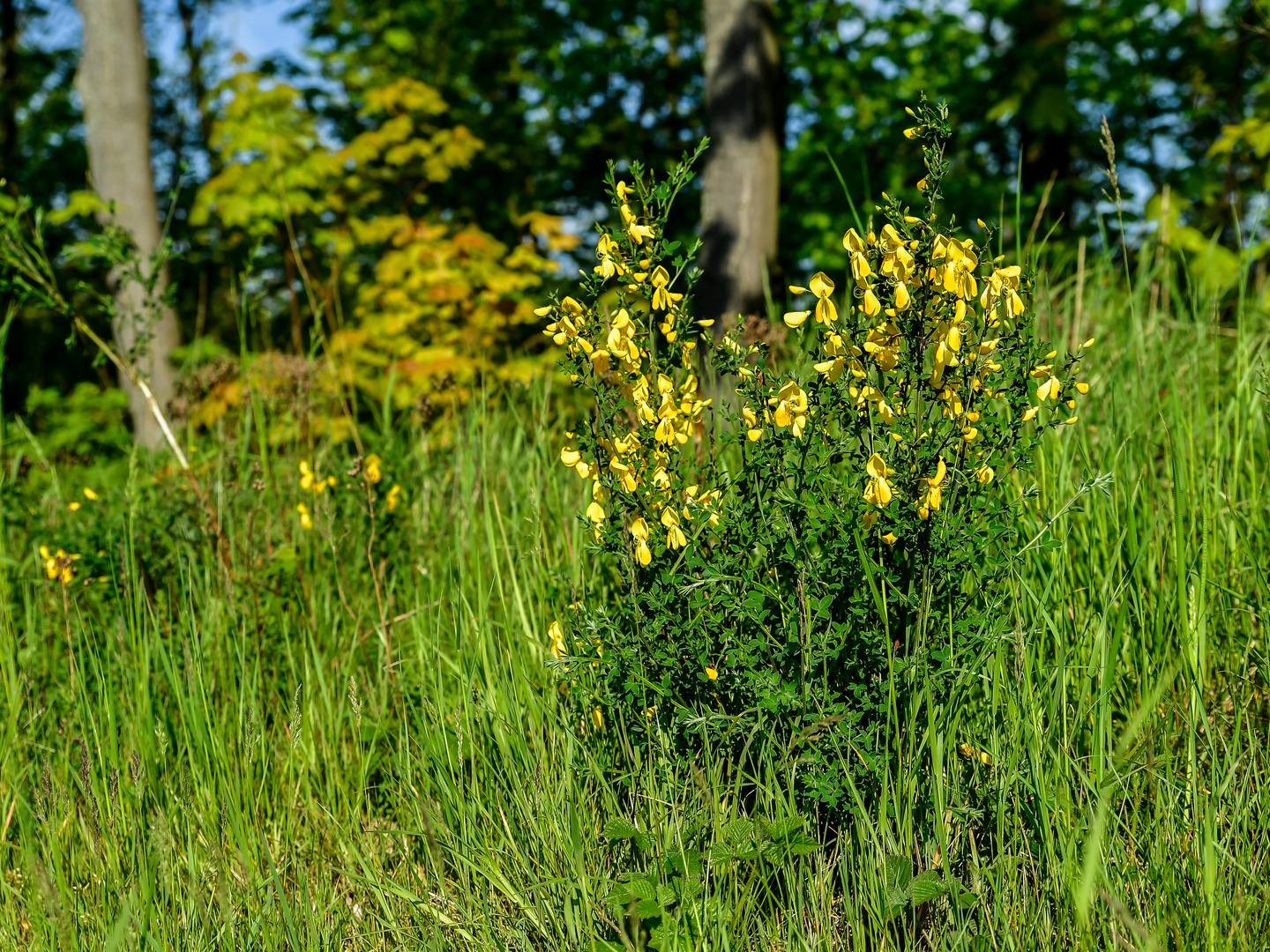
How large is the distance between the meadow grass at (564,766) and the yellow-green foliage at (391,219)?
3545 mm

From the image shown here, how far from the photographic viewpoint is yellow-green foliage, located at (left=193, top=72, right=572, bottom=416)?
6.18 metres

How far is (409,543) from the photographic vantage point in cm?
264

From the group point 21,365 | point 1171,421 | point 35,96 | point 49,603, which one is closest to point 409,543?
point 49,603

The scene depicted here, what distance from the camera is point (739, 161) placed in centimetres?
541

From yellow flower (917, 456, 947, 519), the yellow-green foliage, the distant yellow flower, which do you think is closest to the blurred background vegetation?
the yellow-green foliage

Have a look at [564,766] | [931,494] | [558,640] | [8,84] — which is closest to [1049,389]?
[931,494]

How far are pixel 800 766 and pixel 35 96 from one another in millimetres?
16402

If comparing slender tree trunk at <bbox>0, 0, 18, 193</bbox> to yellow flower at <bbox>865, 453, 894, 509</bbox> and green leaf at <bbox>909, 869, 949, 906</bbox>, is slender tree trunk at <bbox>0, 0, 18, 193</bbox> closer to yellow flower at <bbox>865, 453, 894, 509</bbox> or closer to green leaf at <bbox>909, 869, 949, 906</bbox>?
yellow flower at <bbox>865, 453, 894, 509</bbox>

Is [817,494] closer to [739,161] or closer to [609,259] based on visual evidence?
[609,259]

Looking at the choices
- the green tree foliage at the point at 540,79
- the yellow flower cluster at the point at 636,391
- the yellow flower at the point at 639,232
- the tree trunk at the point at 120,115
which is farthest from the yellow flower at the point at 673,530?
the green tree foliage at the point at 540,79

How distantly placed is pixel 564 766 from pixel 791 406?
76 centimetres

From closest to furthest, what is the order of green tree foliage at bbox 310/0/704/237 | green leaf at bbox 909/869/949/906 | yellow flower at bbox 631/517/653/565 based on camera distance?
green leaf at bbox 909/869/949/906 < yellow flower at bbox 631/517/653/565 < green tree foliage at bbox 310/0/704/237

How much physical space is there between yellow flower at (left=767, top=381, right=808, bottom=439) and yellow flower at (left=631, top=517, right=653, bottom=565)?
0.90 ft

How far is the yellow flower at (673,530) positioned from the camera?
4.76ft
